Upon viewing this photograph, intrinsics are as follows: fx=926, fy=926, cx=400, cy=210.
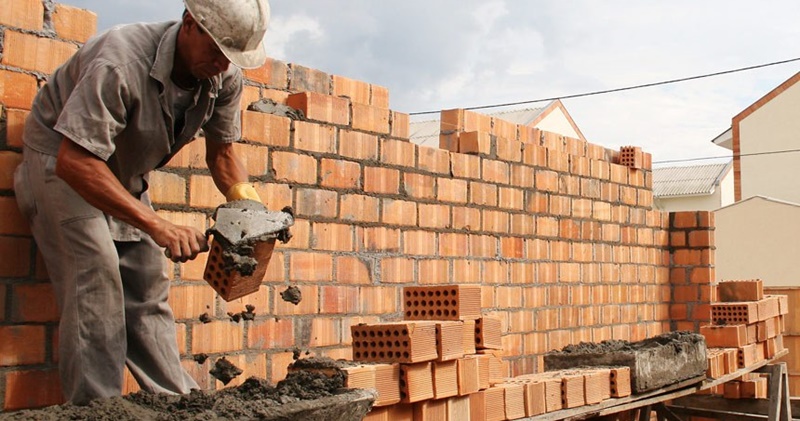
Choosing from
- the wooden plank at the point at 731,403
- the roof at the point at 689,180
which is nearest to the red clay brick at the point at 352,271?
the wooden plank at the point at 731,403

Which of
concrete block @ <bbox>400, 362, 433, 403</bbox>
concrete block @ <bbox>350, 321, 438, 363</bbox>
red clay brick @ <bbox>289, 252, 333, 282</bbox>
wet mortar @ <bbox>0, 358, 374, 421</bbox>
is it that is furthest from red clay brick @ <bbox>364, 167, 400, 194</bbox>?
wet mortar @ <bbox>0, 358, 374, 421</bbox>

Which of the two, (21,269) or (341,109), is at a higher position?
(341,109)

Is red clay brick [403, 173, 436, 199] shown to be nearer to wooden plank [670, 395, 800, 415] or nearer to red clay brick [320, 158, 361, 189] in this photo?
red clay brick [320, 158, 361, 189]

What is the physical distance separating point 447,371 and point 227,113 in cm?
144

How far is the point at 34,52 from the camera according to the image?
3.47 metres

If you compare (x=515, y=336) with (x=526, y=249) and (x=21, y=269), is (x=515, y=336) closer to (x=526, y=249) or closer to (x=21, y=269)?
(x=526, y=249)

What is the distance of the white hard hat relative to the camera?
9.61ft

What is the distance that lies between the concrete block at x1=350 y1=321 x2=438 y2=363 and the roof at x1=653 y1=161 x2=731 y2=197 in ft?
106

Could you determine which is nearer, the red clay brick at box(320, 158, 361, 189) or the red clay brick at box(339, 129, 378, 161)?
the red clay brick at box(320, 158, 361, 189)

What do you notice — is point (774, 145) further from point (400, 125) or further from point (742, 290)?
point (400, 125)

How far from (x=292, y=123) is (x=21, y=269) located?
5.32 ft

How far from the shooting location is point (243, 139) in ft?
14.2

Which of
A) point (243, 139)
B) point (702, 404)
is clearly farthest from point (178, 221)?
point (702, 404)

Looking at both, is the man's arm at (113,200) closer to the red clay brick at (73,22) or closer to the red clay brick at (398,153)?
the red clay brick at (73,22)
